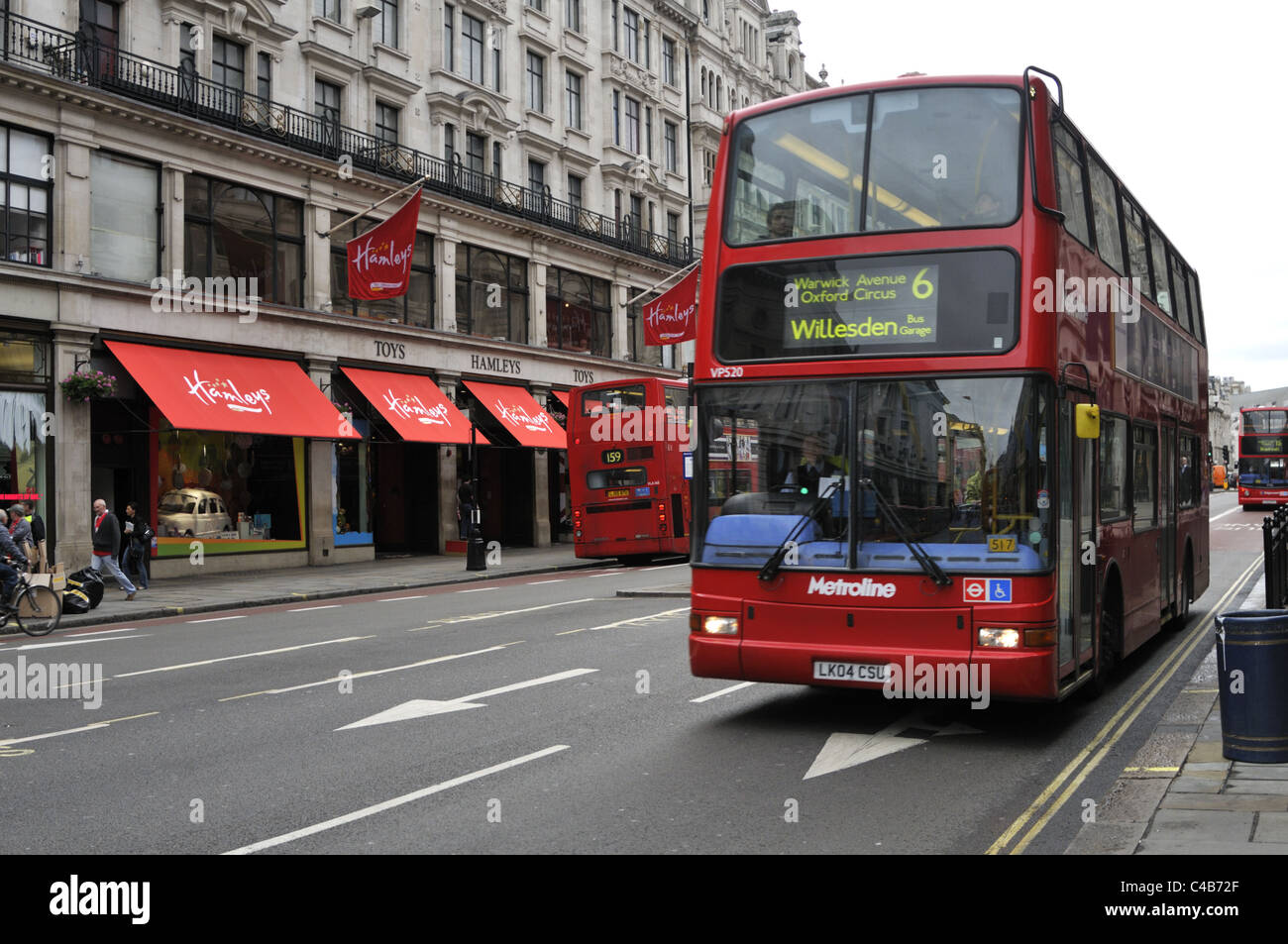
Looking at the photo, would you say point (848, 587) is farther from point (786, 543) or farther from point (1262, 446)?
point (1262, 446)

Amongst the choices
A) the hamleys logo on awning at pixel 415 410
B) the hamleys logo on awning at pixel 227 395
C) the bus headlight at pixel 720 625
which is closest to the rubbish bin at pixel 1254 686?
the bus headlight at pixel 720 625

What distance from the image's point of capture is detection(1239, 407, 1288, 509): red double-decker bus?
173 ft

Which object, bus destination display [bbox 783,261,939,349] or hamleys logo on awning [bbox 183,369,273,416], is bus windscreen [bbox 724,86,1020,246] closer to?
bus destination display [bbox 783,261,939,349]

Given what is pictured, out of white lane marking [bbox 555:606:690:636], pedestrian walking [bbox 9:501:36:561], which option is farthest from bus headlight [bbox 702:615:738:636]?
pedestrian walking [bbox 9:501:36:561]

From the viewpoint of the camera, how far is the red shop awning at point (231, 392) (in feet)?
79.0

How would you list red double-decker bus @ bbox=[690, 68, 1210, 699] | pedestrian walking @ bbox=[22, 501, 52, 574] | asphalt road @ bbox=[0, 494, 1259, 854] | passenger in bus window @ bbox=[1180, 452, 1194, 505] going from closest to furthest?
asphalt road @ bbox=[0, 494, 1259, 854] → red double-decker bus @ bbox=[690, 68, 1210, 699] → passenger in bus window @ bbox=[1180, 452, 1194, 505] → pedestrian walking @ bbox=[22, 501, 52, 574]

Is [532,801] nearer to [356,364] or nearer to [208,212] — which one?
[208,212]

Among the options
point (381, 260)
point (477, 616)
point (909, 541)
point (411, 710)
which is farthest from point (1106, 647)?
point (381, 260)

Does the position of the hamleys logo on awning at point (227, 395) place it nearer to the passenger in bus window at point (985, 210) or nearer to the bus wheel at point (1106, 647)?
the bus wheel at point (1106, 647)

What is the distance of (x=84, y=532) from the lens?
23266mm

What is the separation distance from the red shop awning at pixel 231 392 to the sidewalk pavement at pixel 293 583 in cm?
314

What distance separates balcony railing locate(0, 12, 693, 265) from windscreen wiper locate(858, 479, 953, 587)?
822 inches

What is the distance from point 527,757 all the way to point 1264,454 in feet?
175
